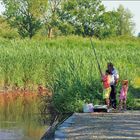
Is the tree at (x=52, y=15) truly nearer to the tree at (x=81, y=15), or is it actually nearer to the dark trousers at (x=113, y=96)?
the tree at (x=81, y=15)

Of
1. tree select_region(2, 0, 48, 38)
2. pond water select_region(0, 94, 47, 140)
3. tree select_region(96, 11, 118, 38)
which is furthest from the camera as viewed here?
tree select_region(96, 11, 118, 38)

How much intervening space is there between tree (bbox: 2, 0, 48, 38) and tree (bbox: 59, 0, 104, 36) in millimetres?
3705

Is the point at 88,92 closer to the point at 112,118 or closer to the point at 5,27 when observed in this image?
the point at 112,118

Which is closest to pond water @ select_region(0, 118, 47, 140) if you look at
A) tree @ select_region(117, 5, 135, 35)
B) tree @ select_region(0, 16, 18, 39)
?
tree @ select_region(0, 16, 18, 39)

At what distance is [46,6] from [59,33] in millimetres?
5977

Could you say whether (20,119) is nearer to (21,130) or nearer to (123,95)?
(21,130)

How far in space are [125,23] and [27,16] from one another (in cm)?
2563

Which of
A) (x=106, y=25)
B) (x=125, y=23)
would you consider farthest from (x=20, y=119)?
(x=125, y=23)

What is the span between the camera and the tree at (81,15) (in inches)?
3091

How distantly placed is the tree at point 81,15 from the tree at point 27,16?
3.71 m

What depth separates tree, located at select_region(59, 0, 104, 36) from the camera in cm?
7850

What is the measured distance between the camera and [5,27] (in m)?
75.9

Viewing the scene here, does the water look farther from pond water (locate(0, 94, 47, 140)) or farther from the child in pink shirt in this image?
the child in pink shirt

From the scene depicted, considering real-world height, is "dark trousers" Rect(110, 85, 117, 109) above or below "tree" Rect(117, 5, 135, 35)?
below
